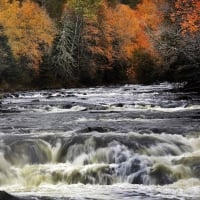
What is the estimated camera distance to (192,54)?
96.5 ft

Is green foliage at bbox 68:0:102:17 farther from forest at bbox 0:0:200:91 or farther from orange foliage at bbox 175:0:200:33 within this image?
orange foliage at bbox 175:0:200:33

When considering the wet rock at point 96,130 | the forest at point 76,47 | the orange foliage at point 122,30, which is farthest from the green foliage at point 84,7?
the wet rock at point 96,130

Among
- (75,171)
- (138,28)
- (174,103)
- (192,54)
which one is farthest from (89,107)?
(138,28)

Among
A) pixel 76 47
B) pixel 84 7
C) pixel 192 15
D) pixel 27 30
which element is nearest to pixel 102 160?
pixel 192 15

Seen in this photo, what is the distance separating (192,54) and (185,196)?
1895 centimetres

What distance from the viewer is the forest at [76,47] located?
4581cm

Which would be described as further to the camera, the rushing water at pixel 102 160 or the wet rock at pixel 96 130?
the wet rock at pixel 96 130

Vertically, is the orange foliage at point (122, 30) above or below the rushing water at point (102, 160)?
above

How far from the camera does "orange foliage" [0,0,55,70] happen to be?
157 ft

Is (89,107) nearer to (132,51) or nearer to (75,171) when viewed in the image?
(75,171)

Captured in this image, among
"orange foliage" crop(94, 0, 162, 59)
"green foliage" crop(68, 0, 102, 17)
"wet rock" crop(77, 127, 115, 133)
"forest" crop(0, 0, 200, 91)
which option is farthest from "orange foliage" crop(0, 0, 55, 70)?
"wet rock" crop(77, 127, 115, 133)

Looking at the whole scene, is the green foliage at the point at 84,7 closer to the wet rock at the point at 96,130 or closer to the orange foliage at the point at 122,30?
the orange foliage at the point at 122,30

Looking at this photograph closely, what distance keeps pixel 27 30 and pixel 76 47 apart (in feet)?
16.7

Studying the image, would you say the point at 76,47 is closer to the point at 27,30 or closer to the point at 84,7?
the point at 84,7
